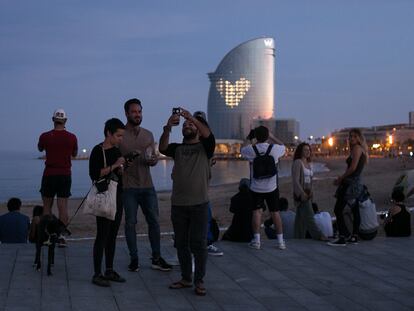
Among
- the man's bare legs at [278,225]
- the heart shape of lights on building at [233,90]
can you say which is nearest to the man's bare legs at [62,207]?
the man's bare legs at [278,225]

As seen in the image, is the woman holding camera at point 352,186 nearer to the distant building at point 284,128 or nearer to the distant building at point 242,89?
the distant building at point 284,128

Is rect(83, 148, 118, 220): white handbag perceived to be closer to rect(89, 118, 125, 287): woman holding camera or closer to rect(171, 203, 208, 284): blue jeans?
rect(89, 118, 125, 287): woman holding camera

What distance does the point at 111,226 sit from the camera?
5418 millimetres

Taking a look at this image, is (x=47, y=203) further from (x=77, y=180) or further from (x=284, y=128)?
(x=284, y=128)

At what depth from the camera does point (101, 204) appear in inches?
204

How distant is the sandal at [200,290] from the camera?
5152mm

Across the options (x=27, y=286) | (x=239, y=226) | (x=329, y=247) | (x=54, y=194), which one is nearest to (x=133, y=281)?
(x=27, y=286)

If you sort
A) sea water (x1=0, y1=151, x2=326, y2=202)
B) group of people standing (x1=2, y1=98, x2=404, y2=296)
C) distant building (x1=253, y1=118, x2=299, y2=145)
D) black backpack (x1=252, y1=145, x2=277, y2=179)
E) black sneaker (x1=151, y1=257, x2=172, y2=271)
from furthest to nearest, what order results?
distant building (x1=253, y1=118, x2=299, y2=145) → sea water (x1=0, y1=151, x2=326, y2=202) → black backpack (x1=252, y1=145, x2=277, y2=179) → black sneaker (x1=151, y1=257, x2=172, y2=271) → group of people standing (x1=2, y1=98, x2=404, y2=296)

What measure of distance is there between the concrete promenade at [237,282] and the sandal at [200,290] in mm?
49

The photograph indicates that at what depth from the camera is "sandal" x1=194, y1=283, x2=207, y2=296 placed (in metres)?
5.15

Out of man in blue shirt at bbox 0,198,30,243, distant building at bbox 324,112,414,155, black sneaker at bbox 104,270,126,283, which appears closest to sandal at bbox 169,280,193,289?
black sneaker at bbox 104,270,126,283

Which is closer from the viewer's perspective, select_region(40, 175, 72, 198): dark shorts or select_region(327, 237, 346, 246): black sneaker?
select_region(40, 175, 72, 198): dark shorts

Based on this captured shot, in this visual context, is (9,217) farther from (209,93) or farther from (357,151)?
(209,93)

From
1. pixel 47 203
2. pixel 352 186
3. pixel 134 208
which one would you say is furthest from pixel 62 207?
pixel 352 186
